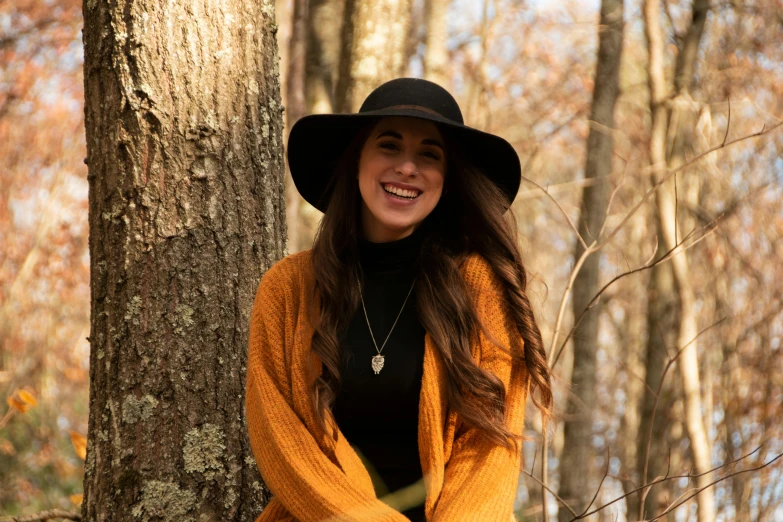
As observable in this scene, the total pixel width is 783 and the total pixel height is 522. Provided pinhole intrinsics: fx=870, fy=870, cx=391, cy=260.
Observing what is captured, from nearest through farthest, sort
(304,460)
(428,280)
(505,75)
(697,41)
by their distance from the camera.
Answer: (304,460) → (428,280) → (697,41) → (505,75)

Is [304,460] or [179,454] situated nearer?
[304,460]

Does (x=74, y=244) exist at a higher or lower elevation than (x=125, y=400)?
higher

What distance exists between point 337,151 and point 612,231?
12.5ft

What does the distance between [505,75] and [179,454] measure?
12.9 metres

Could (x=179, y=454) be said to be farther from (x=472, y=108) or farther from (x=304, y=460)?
(x=472, y=108)

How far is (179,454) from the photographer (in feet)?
8.86

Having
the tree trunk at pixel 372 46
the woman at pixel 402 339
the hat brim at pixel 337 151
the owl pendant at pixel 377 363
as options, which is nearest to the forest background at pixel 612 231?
the tree trunk at pixel 372 46

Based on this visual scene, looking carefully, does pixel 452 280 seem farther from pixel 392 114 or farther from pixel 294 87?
pixel 294 87

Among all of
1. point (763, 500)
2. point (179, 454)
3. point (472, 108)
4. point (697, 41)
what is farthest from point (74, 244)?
point (179, 454)

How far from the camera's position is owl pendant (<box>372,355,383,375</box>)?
99.2 inches

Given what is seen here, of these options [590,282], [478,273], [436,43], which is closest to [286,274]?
[478,273]

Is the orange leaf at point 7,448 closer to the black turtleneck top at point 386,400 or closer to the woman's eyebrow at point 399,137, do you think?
the black turtleneck top at point 386,400

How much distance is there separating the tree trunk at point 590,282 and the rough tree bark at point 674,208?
0.38m

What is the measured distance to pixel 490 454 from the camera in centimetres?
242
